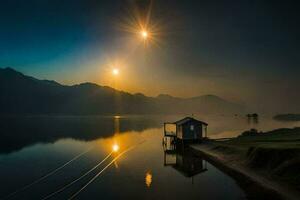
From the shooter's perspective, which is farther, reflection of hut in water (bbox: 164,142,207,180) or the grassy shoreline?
reflection of hut in water (bbox: 164,142,207,180)

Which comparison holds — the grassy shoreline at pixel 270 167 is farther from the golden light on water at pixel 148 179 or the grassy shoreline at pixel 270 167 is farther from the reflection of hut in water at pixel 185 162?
the golden light on water at pixel 148 179

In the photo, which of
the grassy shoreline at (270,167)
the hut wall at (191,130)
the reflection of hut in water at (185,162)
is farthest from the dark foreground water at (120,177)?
the hut wall at (191,130)

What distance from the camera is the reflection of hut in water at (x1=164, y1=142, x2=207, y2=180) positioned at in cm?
5147

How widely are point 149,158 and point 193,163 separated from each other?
13.1m

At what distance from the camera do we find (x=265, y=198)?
1247 inches

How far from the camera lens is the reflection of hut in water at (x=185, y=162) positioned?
51469 millimetres

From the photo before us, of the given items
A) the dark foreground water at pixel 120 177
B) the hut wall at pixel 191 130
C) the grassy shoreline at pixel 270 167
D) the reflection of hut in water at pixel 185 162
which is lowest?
the dark foreground water at pixel 120 177

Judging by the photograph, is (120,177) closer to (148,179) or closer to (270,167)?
(148,179)

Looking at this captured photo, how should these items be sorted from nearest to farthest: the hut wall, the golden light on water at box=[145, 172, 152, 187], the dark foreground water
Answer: the dark foreground water, the golden light on water at box=[145, 172, 152, 187], the hut wall

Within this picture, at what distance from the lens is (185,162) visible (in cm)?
5991

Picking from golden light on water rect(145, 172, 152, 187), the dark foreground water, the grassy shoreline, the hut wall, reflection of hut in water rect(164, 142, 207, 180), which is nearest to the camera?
the grassy shoreline

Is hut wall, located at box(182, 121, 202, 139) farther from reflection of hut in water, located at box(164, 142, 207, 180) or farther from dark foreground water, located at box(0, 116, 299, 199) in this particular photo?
dark foreground water, located at box(0, 116, 299, 199)

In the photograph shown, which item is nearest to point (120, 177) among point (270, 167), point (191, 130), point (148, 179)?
point (148, 179)

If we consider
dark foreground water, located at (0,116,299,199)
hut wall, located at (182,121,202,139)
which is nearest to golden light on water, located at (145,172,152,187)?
dark foreground water, located at (0,116,299,199)
